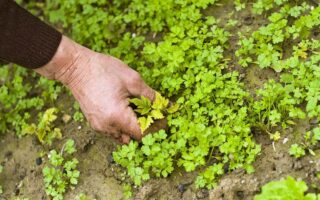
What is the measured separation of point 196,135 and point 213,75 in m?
0.59

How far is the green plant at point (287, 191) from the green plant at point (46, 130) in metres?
2.00

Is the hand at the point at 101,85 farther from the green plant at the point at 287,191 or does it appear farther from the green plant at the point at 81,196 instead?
the green plant at the point at 287,191

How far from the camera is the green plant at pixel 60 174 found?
3.95 m

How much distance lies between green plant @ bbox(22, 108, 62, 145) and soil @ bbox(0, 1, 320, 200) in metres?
0.06

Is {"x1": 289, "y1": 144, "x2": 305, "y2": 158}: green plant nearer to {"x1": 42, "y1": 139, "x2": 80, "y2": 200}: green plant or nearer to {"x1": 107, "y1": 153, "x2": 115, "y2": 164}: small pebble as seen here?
{"x1": 107, "y1": 153, "x2": 115, "y2": 164}: small pebble

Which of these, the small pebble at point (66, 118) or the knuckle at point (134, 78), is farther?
the small pebble at point (66, 118)

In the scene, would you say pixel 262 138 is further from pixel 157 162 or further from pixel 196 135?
pixel 157 162

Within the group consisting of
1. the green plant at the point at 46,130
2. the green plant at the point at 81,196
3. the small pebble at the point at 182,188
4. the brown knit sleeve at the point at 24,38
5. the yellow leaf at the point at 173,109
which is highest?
the brown knit sleeve at the point at 24,38

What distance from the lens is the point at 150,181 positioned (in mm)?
3781

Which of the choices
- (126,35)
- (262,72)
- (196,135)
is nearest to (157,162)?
(196,135)

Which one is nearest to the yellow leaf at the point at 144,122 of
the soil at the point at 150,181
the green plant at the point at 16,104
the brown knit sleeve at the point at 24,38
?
the soil at the point at 150,181

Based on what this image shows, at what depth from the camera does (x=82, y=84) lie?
12.5ft

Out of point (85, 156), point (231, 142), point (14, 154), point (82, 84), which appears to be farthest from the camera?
point (14, 154)

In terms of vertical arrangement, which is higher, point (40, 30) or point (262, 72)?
point (40, 30)
